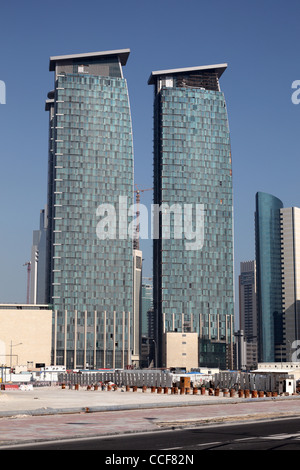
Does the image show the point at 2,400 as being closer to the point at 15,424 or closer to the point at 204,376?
the point at 15,424

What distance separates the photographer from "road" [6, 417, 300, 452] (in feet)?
99.0

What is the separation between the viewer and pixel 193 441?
3278 centimetres

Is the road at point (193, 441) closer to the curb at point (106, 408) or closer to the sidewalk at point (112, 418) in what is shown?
the sidewalk at point (112, 418)

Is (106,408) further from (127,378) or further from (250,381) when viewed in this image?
(127,378)

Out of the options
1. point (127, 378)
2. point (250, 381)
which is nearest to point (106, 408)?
point (250, 381)

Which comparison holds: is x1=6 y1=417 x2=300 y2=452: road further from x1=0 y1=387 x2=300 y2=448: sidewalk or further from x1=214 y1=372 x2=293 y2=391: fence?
x1=214 y1=372 x2=293 y2=391: fence

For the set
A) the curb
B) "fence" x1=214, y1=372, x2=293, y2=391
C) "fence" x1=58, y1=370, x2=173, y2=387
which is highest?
the curb

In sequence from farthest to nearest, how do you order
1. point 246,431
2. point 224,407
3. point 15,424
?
point 224,407, point 15,424, point 246,431

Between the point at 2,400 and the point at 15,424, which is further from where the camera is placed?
the point at 2,400

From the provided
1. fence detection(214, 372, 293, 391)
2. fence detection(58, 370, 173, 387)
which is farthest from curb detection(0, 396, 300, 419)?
fence detection(58, 370, 173, 387)

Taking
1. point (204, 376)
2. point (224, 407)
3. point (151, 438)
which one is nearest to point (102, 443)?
point (151, 438)

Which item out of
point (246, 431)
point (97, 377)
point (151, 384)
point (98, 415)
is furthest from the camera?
point (97, 377)
